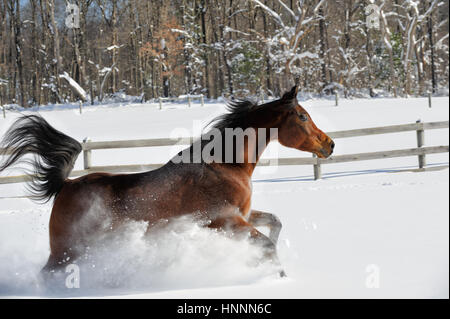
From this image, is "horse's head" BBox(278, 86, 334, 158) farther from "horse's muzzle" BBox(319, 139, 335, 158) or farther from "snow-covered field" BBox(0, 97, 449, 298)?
"snow-covered field" BBox(0, 97, 449, 298)

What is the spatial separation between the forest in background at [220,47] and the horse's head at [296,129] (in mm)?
19974

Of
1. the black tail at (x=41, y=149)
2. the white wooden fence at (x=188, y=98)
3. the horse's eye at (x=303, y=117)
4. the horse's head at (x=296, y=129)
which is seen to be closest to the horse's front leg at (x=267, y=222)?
the horse's head at (x=296, y=129)

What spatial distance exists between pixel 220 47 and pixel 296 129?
22.9 meters

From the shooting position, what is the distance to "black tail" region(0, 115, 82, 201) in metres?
3.27

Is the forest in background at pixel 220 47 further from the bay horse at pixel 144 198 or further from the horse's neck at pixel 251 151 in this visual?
the bay horse at pixel 144 198

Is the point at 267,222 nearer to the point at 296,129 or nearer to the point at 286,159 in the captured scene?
the point at 296,129

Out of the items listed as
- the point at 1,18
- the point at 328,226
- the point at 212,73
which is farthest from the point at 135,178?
the point at 212,73

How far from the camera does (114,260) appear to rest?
3123 millimetres

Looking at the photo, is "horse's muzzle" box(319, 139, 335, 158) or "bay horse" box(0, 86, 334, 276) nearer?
"bay horse" box(0, 86, 334, 276)

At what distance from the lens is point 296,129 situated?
3.40 m

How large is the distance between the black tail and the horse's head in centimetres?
140

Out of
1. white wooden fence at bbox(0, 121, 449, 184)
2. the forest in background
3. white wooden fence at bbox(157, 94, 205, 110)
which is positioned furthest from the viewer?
the forest in background

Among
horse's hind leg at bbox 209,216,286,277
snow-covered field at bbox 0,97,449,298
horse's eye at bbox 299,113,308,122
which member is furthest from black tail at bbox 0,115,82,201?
horse's eye at bbox 299,113,308,122

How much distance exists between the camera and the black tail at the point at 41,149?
129 inches
